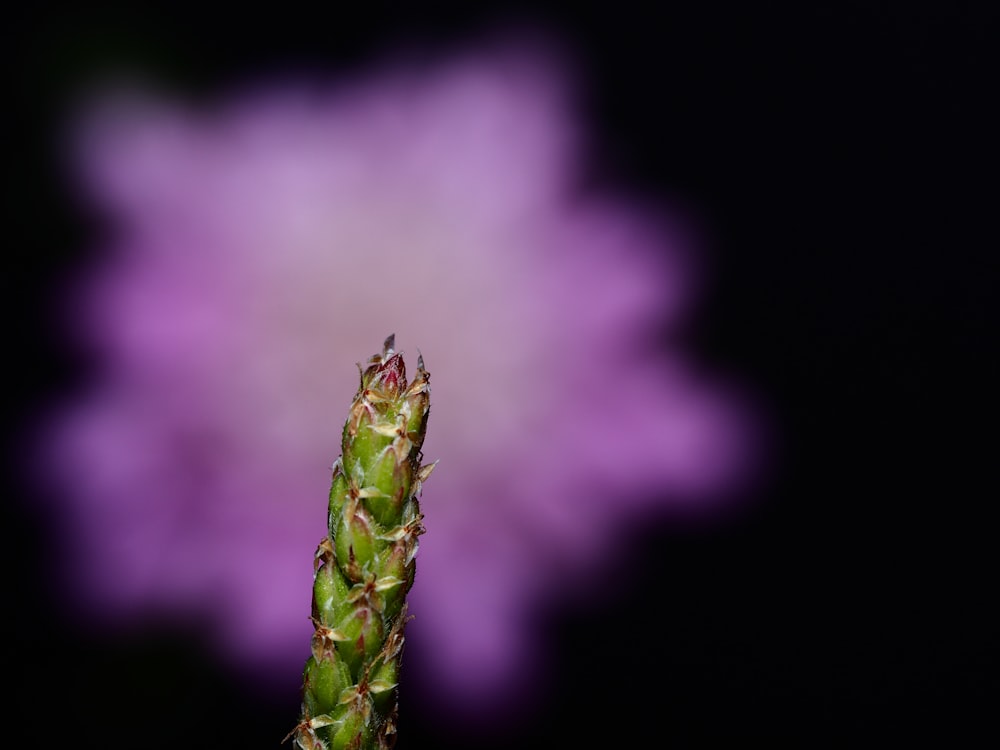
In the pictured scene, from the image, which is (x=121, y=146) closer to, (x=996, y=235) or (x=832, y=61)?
(x=832, y=61)

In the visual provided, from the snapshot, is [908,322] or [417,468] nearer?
[417,468]

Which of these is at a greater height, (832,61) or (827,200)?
(832,61)

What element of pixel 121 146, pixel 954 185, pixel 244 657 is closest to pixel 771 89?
pixel 954 185

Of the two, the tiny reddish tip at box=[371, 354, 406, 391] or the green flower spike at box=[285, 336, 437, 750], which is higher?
the tiny reddish tip at box=[371, 354, 406, 391]

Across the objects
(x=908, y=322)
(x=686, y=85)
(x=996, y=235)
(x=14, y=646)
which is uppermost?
(x=686, y=85)

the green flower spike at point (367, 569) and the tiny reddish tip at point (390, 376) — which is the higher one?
the tiny reddish tip at point (390, 376)

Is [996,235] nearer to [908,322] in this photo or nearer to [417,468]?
[908,322]
